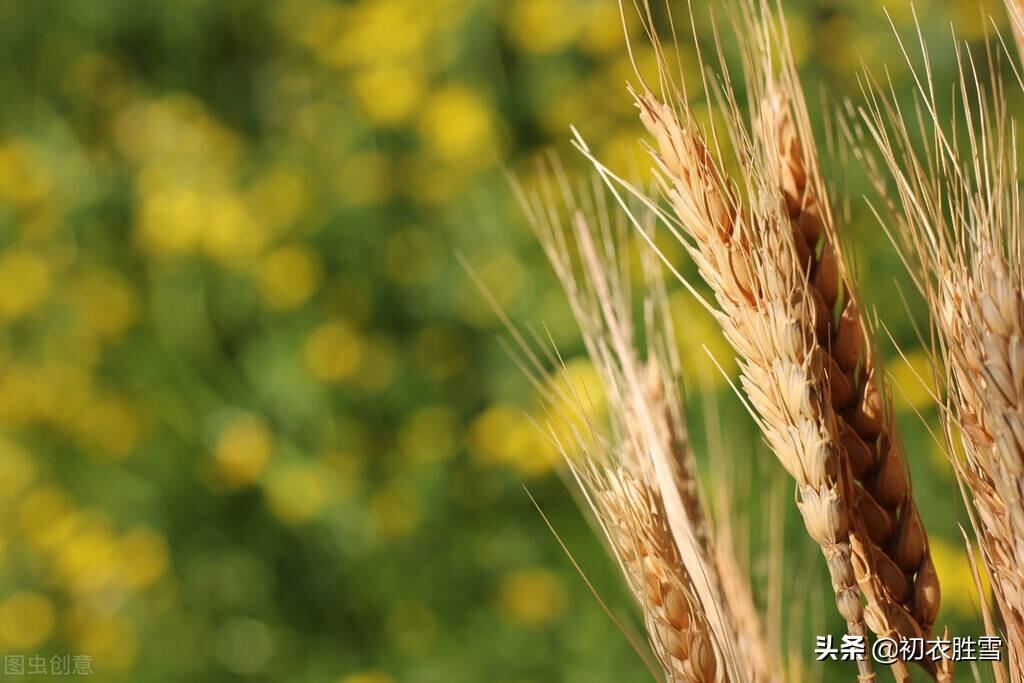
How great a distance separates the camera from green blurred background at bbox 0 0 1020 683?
1.42 meters

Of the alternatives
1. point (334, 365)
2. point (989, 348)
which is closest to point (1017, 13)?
point (989, 348)

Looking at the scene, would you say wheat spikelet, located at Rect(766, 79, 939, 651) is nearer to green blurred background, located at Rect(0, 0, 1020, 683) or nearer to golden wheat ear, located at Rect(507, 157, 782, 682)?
golden wheat ear, located at Rect(507, 157, 782, 682)

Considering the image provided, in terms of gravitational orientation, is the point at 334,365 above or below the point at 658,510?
below

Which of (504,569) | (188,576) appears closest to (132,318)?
(188,576)

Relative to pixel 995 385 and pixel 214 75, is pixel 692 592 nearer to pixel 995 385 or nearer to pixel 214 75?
pixel 995 385

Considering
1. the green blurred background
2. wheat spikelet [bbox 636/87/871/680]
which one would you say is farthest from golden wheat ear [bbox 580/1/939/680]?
the green blurred background

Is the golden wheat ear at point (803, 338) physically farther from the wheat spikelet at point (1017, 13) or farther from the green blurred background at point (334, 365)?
the green blurred background at point (334, 365)

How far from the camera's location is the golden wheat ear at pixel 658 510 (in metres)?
0.42

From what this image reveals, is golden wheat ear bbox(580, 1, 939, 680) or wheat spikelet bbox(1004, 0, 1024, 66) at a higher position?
wheat spikelet bbox(1004, 0, 1024, 66)

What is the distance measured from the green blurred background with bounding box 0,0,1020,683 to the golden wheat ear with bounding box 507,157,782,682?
747mm

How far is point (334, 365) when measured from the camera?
61.6 inches

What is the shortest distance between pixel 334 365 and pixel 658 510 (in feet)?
3.83

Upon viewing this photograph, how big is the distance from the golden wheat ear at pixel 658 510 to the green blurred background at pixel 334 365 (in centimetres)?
75

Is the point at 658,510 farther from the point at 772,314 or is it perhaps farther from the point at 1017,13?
the point at 1017,13
